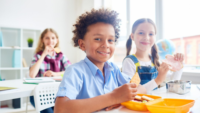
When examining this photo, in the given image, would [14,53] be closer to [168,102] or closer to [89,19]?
[89,19]

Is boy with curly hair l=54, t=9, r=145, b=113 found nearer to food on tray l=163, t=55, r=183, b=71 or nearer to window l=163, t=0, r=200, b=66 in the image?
food on tray l=163, t=55, r=183, b=71

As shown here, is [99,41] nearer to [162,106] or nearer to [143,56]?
[162,106]

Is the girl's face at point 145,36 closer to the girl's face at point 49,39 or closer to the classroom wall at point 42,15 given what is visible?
the girl's face at point 49,39

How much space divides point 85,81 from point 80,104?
17 cm

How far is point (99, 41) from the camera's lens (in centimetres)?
90

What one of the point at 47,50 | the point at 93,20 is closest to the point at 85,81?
the point at 93,20

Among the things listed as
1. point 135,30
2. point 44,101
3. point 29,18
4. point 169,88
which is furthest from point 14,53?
point 169,88

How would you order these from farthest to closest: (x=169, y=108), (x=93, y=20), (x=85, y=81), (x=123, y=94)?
1. (x=93, y=20)
2. (x=85, y=81)
3. (x=123, y=94)
4. (x=169, y=108)

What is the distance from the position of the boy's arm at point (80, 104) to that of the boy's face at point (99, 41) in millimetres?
247

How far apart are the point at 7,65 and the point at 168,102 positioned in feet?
11.7

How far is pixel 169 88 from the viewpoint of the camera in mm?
1168

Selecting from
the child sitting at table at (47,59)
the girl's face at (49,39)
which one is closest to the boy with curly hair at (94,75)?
the child sitting at table at (47,59)

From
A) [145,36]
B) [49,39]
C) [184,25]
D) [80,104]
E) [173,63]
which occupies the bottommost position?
[80,104]

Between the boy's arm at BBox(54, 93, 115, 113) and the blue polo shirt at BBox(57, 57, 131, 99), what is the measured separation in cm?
3
